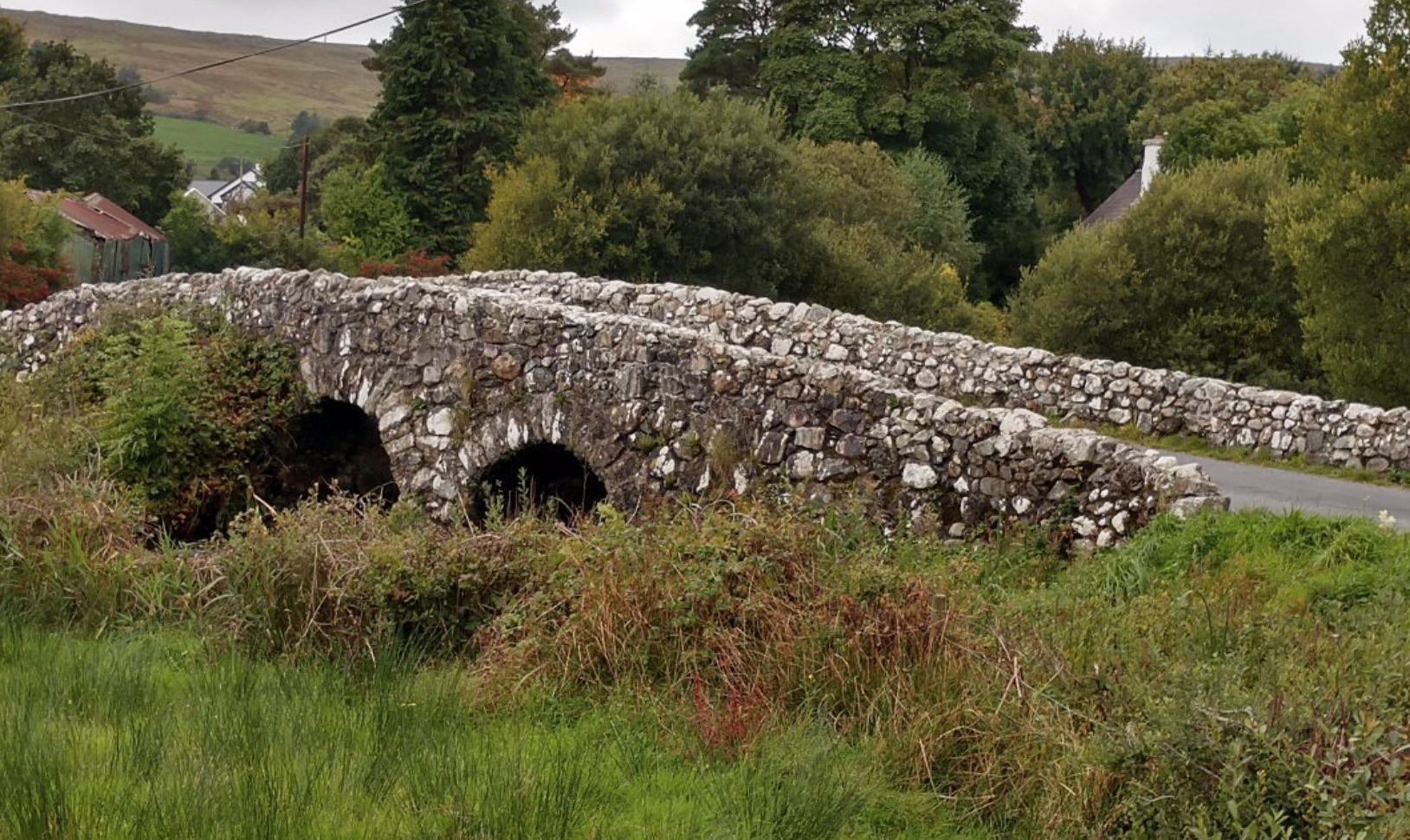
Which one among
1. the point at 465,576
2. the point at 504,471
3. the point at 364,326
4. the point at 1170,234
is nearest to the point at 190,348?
the point at 364,326

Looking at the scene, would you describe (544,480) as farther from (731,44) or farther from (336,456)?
(731,44)

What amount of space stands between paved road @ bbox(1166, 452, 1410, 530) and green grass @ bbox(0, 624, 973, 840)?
24.7ft

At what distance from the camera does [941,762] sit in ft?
18.9

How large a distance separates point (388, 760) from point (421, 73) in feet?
135

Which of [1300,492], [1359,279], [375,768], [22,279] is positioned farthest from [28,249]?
[375,768]

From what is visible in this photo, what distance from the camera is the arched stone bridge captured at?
9992 mm

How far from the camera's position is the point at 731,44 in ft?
190

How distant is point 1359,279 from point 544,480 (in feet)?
45.1

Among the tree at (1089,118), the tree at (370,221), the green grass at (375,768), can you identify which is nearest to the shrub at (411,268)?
the tree at (370,221)

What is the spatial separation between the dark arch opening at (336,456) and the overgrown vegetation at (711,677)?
5.94 meters

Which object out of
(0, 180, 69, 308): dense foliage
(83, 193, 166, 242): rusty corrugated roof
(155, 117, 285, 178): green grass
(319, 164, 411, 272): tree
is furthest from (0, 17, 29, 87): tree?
(155, 117, 285, 178): green grass

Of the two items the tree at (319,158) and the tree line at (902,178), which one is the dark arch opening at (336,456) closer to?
the tree line at (902,178)

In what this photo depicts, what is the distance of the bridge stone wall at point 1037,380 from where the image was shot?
16.4m

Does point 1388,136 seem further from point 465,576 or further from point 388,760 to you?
point 388,760
